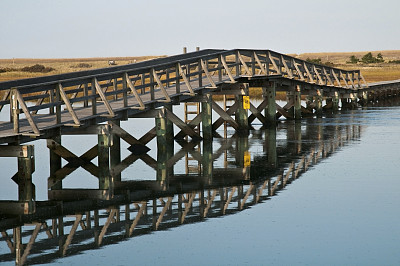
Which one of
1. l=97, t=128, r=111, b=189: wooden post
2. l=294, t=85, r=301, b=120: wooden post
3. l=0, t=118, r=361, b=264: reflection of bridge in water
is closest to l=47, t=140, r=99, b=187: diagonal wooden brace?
l=97, t=128, r=111, b=189: wooden post

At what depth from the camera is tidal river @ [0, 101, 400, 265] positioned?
37.6ft

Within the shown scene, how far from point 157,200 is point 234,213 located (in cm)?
219

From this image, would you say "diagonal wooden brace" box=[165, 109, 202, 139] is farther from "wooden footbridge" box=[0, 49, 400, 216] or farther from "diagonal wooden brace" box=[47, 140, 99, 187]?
"diagonal wooden brace" box=[47, 140, 99, 187]

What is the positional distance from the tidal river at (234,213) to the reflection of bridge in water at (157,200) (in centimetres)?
2

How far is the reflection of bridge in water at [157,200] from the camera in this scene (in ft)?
41.0

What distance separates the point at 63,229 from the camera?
13.2m

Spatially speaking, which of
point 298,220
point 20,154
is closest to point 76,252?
point 298,220

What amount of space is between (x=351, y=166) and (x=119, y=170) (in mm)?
6023

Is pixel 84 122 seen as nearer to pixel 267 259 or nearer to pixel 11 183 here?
pixel 11 183

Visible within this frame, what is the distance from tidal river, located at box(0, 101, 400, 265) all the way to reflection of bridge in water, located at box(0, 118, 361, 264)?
25mm

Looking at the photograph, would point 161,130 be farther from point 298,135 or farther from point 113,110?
point 298,135

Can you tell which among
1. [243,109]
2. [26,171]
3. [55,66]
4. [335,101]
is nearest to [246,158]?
[26,171]

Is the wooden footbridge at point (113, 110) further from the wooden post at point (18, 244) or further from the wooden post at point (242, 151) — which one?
the wooden post at point (18, 244)

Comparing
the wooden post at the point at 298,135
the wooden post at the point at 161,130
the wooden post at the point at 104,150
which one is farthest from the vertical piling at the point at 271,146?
the wooden post at the point at 104,150
